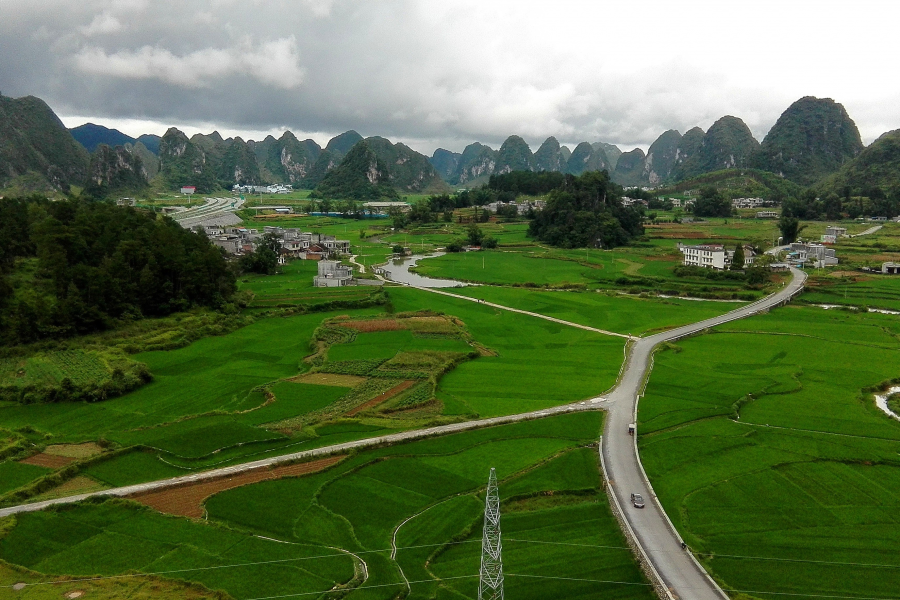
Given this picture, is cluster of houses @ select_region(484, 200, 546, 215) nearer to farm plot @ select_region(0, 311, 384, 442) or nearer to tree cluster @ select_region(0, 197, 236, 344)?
tree cluster @ select_region(0, 197, 236, 344)

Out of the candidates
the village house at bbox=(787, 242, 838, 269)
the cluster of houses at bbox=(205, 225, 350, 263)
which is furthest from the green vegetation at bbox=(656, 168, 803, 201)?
the cluster of houses at bbox=(205, 225, 350, 263)

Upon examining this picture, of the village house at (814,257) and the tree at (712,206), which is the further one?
the tree at (712,206)

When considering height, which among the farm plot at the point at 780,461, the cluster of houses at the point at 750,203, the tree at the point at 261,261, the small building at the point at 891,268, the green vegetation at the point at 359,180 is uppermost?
the green vegetation at the point at 359,180

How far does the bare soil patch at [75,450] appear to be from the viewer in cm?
2280

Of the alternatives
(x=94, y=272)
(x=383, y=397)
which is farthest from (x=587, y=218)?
(x=94, y=272)

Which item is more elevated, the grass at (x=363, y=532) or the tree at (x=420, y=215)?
the tree at (x=420, y=215)

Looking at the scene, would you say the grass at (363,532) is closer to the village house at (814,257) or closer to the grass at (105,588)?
the grass at (105,588)

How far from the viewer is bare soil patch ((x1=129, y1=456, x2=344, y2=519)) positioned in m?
19.1

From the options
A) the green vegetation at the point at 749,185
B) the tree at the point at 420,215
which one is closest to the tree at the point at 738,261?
the tree at the point at 420,215

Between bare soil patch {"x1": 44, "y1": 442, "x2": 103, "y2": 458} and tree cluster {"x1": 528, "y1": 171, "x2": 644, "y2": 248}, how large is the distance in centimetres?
7532

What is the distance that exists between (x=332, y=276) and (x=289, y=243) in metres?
→ 24.6

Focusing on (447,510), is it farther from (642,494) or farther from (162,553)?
(162,553)

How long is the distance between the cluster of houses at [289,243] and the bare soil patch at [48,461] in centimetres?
5061

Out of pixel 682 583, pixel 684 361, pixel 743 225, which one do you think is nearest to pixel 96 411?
pixel 682 583
